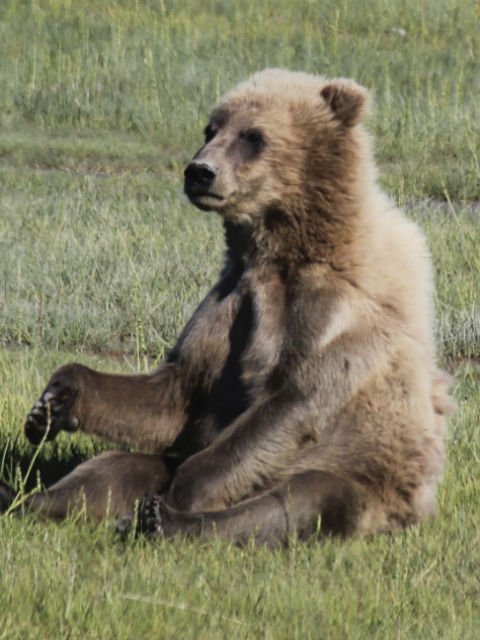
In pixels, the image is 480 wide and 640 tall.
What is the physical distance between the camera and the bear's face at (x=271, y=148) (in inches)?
181

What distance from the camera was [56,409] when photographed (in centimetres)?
457

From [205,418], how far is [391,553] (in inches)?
34.7

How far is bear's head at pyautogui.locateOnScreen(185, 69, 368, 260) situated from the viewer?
15.1 ft

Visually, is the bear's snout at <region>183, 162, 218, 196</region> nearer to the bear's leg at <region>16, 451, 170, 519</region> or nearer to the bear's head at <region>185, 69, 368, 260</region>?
the bear's head at <region>185, 69, 368, 260</region>

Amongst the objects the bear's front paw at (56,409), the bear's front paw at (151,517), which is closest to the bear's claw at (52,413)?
the bear's front paw at (56,409)

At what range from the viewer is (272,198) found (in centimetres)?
463

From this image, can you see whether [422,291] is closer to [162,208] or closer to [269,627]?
[269,627]

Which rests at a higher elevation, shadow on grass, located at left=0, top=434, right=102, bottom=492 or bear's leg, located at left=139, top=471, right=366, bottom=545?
bear's leg, located at left=139, top=471, right=366, bottom=545

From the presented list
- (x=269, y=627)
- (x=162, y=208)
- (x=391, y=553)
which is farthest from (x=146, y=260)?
(x=269, y=627)

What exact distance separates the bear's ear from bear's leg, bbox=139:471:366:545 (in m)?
1.28

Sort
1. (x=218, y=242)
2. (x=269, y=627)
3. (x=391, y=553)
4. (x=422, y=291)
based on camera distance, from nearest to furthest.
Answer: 1. (x=269, y=627)
2. (x=391, y=553)
3. (x=422, y=291)
4. (x=218, y=242)

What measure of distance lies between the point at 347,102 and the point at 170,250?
4.23 m

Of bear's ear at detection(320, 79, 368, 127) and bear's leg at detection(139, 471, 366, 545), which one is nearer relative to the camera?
bear's leg at detection(139, 471, 366, 545)

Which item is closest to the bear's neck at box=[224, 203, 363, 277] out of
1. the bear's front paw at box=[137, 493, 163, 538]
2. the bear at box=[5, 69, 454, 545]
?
the bear at box=[5, 69, 454, 545]
